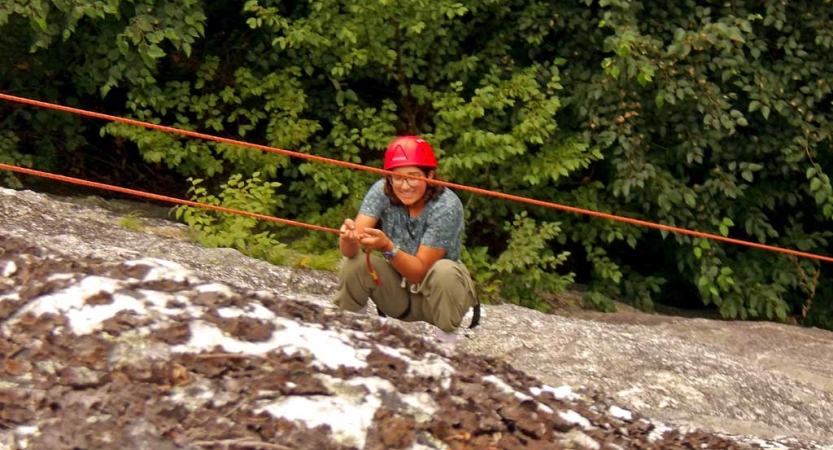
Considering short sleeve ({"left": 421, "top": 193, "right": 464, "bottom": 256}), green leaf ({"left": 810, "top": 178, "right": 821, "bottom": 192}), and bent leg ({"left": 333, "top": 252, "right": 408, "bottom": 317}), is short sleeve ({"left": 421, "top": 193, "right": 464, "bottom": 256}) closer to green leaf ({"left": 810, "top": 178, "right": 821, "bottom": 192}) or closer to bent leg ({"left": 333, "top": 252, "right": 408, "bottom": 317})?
bent leg ({"left": 333, "top": 252, "right": 408, "bottom": 317})

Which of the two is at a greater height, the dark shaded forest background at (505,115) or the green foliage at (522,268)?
the dark shaded forest background at (505,115)

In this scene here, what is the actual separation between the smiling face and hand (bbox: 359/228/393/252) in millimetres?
344

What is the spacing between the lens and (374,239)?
345 centimetres

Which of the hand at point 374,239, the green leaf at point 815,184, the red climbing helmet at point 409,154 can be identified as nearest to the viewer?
the hand at point 374,239

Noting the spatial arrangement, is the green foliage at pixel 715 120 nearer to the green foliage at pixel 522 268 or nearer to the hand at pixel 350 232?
the green foliage at pixel 522 268

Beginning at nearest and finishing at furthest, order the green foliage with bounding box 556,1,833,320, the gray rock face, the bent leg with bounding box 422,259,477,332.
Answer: the gray rock face < the bent leg with bounding box 422,259,477,332 < the green foliage with bounding box 556,1,833,320

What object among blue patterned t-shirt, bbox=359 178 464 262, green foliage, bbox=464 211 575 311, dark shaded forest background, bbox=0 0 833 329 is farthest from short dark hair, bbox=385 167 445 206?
green foliage, bbox=464 211 575 311

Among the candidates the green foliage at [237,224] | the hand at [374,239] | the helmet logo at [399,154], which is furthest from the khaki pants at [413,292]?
the green foliage at [237,224]

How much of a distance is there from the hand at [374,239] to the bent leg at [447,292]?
263 mm

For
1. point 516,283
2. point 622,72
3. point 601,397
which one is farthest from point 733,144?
point 601,397

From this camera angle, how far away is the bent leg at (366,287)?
380 cm

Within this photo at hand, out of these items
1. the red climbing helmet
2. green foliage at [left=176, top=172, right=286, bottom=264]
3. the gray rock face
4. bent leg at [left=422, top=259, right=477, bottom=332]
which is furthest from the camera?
green foliage at [left=176, top=172, right=286, bottom=264]

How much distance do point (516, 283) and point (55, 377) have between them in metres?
4.44

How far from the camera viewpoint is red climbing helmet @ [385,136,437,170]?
3.78 metres
